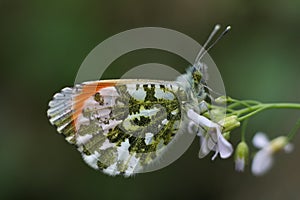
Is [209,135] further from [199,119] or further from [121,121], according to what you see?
[121,121]

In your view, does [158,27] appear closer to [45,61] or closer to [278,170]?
[45,61]

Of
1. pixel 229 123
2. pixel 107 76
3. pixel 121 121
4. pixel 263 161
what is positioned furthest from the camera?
pixel 107 76

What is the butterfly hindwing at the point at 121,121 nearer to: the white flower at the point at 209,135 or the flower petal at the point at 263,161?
the white flower at the point at 209,135

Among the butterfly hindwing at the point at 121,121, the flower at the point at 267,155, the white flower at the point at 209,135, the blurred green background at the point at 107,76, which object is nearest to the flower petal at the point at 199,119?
the white flower at the point at 209,135

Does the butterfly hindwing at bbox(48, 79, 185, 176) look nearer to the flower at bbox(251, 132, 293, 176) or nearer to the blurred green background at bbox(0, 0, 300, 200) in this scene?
the flower at bbox(251, 132, 293, 176)

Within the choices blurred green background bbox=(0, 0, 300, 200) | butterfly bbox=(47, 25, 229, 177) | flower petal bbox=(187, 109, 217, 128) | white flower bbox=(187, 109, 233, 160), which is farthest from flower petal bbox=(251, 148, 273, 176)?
blurred green background bbox=(0, 0, 300, 200)

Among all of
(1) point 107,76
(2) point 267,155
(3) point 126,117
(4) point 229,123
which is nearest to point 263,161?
(2) point 267,155
